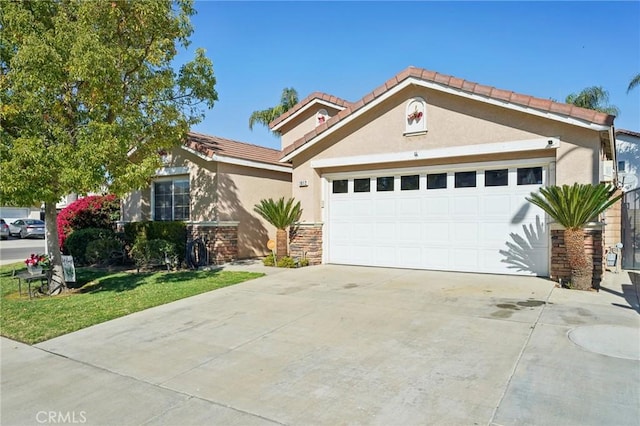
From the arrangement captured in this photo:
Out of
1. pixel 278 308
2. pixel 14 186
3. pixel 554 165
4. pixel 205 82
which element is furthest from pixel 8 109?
pixel 554 165

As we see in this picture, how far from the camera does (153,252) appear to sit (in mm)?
12523

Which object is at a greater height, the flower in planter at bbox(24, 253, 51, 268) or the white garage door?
the white garage door

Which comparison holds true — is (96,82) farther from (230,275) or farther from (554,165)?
(554,165)

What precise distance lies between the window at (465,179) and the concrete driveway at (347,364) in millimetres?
3398

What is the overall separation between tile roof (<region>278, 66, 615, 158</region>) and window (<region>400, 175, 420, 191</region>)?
232 centimetres

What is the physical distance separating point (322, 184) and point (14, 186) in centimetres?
773

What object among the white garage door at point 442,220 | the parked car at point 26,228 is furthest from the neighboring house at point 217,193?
the parked car at point 26,228

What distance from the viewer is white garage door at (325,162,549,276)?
970 cm

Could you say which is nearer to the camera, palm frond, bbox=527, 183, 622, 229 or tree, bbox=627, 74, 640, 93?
palm frond, bbox=527, 183, 622, 229

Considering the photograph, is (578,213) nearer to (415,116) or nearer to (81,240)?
(415,116)

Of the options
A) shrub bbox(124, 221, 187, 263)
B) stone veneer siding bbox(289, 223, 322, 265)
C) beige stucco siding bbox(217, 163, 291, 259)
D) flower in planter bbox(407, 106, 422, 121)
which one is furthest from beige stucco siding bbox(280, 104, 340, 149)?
flower in planter bbox(407, 106, 422, 121)

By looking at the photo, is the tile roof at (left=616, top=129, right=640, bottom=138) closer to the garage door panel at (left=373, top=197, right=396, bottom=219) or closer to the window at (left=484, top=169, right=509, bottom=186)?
the window at (left=484, top=169, right=509, bottom=186)

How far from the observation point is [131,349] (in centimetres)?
556

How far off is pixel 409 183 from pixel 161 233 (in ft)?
27.5
